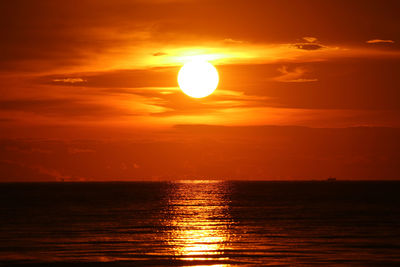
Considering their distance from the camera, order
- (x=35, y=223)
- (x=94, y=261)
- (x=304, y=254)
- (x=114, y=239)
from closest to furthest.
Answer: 1. (x=94, y=261)
2. (x=304, y=254)
3. (x=114, y=239)
4. (x=35, y=223)

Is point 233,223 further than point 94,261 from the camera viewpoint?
Yes

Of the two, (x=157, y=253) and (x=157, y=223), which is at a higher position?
(x=157, y=223)

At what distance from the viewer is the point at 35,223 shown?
92.5 m

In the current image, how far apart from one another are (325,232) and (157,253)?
85.0 ft

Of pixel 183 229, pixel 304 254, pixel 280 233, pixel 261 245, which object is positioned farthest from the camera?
pixel 183 229

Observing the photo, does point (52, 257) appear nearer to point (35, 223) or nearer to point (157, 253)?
point (157, 253)

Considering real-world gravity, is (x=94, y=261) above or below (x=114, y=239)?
below

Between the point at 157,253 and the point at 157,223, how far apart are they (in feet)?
118

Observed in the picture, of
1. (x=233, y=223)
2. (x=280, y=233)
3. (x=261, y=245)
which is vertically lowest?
(x=261, y=245)

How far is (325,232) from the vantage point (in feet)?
251

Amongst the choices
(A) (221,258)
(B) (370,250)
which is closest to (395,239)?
(B) (370,250)

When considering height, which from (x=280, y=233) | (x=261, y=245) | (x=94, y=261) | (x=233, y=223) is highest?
(x=233, y=223)

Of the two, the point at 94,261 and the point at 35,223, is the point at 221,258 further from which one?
the point at 35,223

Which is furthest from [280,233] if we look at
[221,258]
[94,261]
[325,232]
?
[94,261]
